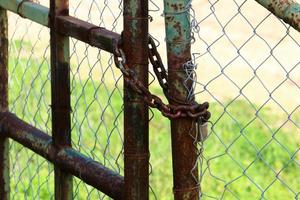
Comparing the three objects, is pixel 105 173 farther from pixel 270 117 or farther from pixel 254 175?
pixel 270 117

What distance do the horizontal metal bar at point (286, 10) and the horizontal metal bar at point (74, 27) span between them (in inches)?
22.3

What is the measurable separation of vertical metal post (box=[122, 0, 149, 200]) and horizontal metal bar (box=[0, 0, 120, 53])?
103mm

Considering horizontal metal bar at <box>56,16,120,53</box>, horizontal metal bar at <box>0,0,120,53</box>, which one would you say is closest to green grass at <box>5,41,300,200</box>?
horizontal metal bar at <box>0,0,120,53</box>

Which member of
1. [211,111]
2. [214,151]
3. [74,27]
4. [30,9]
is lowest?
[74,27]

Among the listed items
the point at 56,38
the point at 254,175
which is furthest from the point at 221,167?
the point at 56,38

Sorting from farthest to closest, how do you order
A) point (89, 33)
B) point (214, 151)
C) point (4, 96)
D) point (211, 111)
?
1. point (211, 111)
2. point (214, 151)
3. point (4, 96)
4. point (89, 33)

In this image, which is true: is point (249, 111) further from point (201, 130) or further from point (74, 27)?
point (201, 130)

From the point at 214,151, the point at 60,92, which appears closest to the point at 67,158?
the point at 60,92

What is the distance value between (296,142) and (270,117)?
1.92 feet

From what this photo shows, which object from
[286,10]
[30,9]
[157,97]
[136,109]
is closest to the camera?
[286,10]

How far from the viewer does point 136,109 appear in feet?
8.12

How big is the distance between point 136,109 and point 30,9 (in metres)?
0.84

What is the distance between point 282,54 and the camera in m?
7.70

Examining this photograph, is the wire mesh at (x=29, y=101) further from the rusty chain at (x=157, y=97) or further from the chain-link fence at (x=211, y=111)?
the rusty chain at (x=157, y=97)
